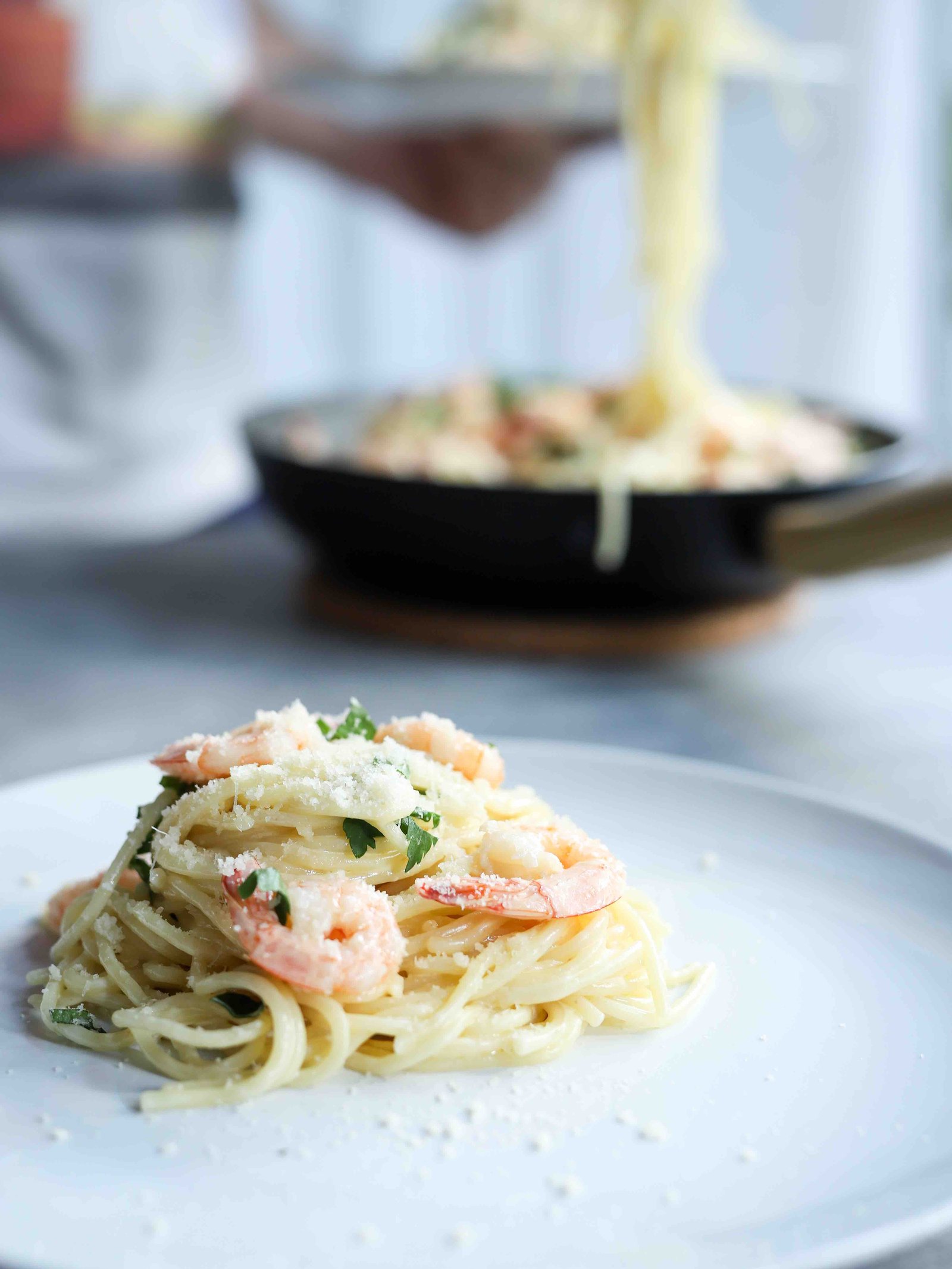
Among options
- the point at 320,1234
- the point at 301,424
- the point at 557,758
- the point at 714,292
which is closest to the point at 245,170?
the point at 714,292

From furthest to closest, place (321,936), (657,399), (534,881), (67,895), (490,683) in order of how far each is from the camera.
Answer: (657,399) < (490,683) < (67,895) < (534,881) < (321,936)

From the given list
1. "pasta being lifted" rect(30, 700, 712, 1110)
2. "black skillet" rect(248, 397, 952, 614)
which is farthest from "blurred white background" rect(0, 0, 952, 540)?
"pasta being lifted" rect(30, 700, 712, 1110)

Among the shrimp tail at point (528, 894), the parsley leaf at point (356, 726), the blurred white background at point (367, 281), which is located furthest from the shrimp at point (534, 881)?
the blurred white background at point (367, 281)

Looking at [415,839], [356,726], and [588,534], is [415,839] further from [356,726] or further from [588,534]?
[588,534]

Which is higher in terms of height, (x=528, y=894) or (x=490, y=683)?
(x=528, y=894)

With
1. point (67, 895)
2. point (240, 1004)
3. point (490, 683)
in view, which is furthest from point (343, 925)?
point (490, 683)

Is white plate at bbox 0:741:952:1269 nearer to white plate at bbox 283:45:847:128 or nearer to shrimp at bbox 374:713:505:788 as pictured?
shrimp at bbox 374:713:505:788

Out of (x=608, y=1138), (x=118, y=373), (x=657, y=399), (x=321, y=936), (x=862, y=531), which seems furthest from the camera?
(x=118, y=373)

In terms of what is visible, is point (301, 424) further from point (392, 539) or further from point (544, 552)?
point (544, 552)
